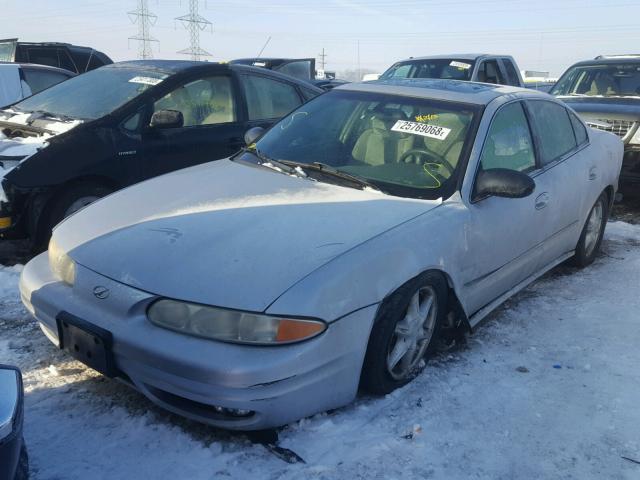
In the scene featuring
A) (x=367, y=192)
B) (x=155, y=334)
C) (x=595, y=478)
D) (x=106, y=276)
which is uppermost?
(x=367, y=192)

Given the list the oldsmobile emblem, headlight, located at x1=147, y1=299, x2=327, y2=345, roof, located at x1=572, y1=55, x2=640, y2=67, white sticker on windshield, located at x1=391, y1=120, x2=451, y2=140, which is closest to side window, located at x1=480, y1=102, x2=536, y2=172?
white sticker on windshield, located at x1=391, y1=120, x2=451, y2=140

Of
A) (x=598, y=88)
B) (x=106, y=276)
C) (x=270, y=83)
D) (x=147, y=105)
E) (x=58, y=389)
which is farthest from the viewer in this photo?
(x=598, y=88)

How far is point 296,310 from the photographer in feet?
7.57

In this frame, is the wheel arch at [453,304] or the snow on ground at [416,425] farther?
the wheel arch at [453,304]

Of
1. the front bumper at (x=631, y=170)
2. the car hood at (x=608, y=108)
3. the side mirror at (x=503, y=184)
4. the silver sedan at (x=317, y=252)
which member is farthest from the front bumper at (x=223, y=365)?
the car hood at (x=608, y=108)

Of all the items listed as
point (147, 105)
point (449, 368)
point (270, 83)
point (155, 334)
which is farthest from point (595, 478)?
point (270, 83)

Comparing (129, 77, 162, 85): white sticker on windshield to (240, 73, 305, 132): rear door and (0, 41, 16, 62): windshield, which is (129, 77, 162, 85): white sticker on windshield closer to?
(240, 73, 305, 132): rear door

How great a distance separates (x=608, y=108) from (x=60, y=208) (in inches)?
244

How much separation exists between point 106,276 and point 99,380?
654 mm

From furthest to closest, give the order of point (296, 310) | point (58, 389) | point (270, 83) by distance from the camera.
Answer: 1. point (270, 83)
2. point (58, 389)
3. point (296, 310)

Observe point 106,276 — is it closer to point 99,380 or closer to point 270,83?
point 99,380

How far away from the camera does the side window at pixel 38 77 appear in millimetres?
8130

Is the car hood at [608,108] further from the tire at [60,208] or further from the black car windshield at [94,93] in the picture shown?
the tire at [60,208]

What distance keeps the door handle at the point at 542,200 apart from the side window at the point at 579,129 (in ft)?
3.13
